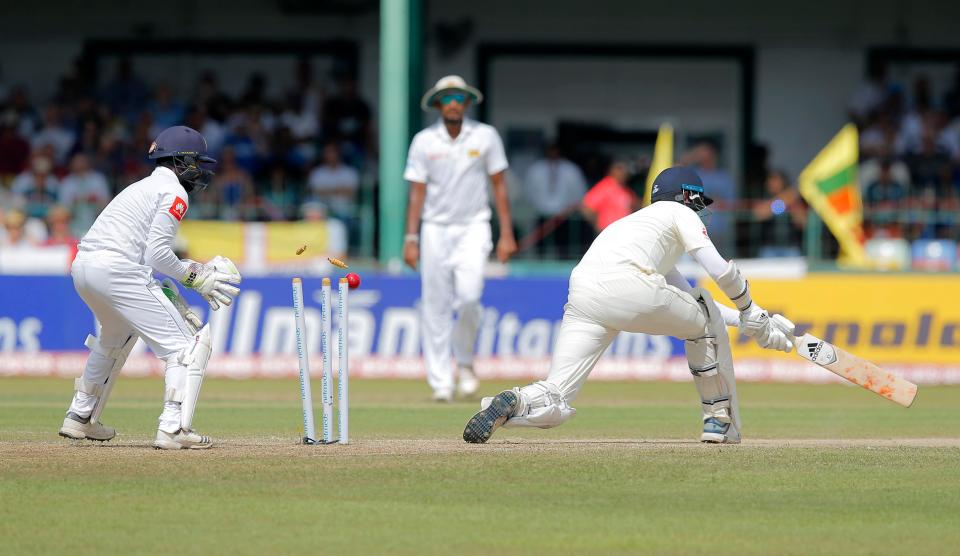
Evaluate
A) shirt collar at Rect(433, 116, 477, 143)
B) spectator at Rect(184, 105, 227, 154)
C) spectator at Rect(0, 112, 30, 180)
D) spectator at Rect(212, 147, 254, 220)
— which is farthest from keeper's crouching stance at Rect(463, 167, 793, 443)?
spectator at Rect(0, 112, 30, 180)

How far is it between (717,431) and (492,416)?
1.53m

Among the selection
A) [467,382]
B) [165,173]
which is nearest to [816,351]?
[165,173]

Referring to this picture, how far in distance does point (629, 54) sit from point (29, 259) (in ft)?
38.1

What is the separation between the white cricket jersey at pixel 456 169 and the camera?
13.5m

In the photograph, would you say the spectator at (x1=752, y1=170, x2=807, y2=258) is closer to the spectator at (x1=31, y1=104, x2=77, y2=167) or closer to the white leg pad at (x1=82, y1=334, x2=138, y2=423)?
the spectator at (x1=31, y1=104, x2=77, y2=167)

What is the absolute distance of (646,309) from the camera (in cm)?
907

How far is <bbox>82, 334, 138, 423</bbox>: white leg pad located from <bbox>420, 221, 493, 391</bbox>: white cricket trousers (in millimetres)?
4301

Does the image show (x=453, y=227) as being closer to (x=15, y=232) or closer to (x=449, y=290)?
(x=449, y=290)

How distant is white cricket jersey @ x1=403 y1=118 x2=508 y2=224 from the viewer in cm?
1351

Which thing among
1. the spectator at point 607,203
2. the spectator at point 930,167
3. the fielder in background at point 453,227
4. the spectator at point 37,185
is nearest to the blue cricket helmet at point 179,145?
the fielder in background at point 453,227

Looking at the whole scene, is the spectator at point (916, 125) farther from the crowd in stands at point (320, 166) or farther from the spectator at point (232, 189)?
the spectator at point (232, 189)

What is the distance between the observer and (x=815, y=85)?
2616cm

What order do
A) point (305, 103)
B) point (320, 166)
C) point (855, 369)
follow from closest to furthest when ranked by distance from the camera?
1. point (855, 369)
2. point (320, 166)
3. point (305, 103)

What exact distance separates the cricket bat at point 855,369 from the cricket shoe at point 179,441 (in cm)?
354
